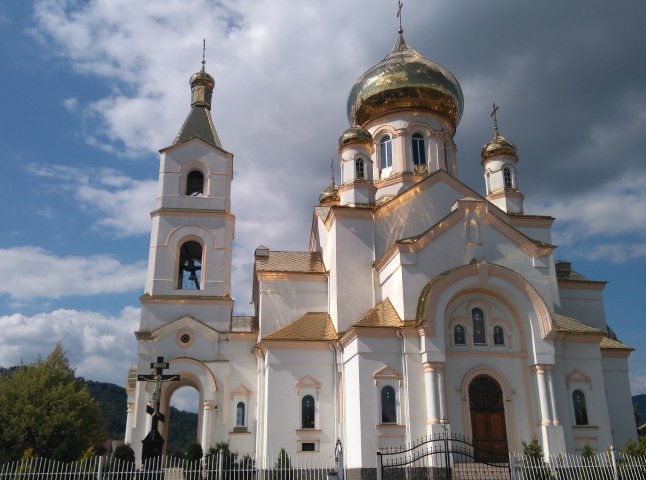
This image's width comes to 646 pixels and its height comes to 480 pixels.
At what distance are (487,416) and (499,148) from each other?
1013cm

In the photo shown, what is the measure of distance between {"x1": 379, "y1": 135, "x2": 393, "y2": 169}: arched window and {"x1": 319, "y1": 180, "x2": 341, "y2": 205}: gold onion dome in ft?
13.1

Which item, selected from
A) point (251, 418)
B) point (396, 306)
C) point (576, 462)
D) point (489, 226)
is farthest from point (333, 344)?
point (576, 462)

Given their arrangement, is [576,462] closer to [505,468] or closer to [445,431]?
[505,468]

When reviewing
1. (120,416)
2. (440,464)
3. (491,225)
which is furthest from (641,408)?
(440,464)

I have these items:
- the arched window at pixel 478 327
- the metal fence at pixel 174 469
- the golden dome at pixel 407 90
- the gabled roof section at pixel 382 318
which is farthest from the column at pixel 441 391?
the golden dome at pixel 407 90

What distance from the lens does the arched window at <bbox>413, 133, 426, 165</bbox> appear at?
21141mm

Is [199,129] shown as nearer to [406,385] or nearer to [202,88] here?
[202,88]

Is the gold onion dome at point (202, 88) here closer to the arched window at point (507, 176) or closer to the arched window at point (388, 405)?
the arched window at point (507, 176)

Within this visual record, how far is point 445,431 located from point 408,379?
1441mm

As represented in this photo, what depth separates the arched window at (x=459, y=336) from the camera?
15597mm

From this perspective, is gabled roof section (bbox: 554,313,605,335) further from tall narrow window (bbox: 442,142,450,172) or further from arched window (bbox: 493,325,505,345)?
tall narrow window (bbox: 442,142,450,172)

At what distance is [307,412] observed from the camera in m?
16.4

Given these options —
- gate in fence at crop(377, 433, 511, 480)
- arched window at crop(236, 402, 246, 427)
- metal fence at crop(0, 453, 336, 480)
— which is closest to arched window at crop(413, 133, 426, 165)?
arched window at crop(236, 402, 246, 427)

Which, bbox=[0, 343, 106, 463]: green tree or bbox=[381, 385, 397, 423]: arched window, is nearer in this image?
bbox=[381, 385, 397, 423]: arched window
